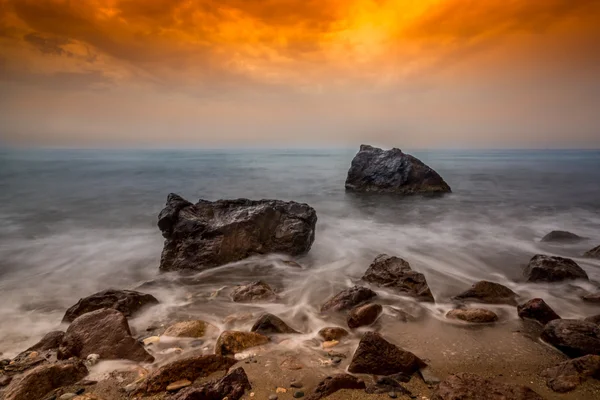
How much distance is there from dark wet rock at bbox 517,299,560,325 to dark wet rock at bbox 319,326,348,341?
111 inches

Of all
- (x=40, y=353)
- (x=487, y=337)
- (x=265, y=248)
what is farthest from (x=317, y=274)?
(x=40, y=353)

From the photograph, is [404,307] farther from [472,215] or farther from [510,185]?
[510,185]

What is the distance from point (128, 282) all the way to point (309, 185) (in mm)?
20327

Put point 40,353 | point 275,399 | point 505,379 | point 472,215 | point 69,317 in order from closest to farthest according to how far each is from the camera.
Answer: point 275,399, point 505,379, point 40,353, point 69,317, point 472,215

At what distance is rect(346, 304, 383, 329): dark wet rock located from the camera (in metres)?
5.02

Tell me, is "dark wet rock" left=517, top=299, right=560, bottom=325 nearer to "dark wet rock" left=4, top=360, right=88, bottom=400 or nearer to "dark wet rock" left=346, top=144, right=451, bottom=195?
"dark wet rock" left=4, top=360, right=88, bottom=400

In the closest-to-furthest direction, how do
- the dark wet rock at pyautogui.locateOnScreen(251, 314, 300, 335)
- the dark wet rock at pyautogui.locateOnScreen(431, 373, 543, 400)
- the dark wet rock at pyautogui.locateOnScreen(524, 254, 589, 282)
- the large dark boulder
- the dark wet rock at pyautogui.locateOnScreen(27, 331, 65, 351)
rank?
1. the dark wet rock at pyautogui.locateOnScreen(431, 373, 543, 400)
2. the dark wet rock at pyautogui.locateOnScreen(27, 331, 65, 351)
3. the dark wet rock at pyautogui.locateOnScreen(251, 314, 300, 335)
4. the dark wet rock at pyautogui.locateOnScreen(524, 254, 589, 282)
5. the large dark boulder

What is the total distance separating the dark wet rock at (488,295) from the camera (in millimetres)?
5859

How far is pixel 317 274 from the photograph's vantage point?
7969 millimetres

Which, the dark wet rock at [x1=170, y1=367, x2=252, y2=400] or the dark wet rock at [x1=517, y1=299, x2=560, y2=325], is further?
the dark wet rock at [x1=517, y1=299, x2=560, y2=325]

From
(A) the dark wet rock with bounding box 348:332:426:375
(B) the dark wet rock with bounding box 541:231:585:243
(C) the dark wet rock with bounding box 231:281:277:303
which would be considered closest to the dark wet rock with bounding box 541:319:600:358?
(A) the dark wet rock with bounding box 348:332:426:375

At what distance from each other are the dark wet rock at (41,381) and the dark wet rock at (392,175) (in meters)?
19.3

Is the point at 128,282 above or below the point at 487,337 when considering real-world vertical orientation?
below

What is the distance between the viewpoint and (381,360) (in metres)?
3.66
